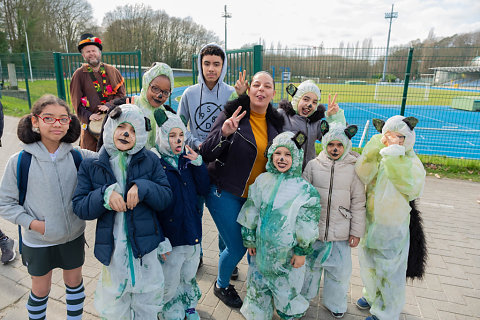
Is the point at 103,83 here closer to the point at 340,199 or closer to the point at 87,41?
the point at 87,41

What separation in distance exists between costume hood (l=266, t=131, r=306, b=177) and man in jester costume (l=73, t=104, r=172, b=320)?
840 mm

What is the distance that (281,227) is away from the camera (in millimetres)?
2396

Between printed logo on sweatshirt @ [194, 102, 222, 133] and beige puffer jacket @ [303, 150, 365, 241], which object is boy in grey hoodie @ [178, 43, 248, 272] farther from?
beige puffer jacket @ [303, 150, 365, 241]

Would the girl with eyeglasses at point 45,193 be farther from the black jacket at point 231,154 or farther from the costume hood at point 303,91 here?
the costume hood at point 303,91

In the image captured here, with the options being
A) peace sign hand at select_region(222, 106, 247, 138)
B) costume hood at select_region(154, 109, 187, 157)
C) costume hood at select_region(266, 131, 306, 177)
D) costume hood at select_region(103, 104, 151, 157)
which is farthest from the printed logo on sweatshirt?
costume hood at select_region(103, 104, 151, 157)

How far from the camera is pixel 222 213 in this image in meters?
2.70

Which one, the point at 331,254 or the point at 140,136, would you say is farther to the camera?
the point at 331,254

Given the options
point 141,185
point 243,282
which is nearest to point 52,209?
point 141,185

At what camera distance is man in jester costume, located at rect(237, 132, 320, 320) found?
241 centimetres

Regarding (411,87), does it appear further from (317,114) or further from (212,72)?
(212,72)

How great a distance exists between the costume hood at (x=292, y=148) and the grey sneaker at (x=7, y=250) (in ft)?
10.2

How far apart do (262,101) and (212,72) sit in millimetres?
660

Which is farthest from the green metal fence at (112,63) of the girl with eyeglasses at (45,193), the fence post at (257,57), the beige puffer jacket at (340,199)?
the beige puffer jacket at (340,199)

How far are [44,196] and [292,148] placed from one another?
1.83 m
